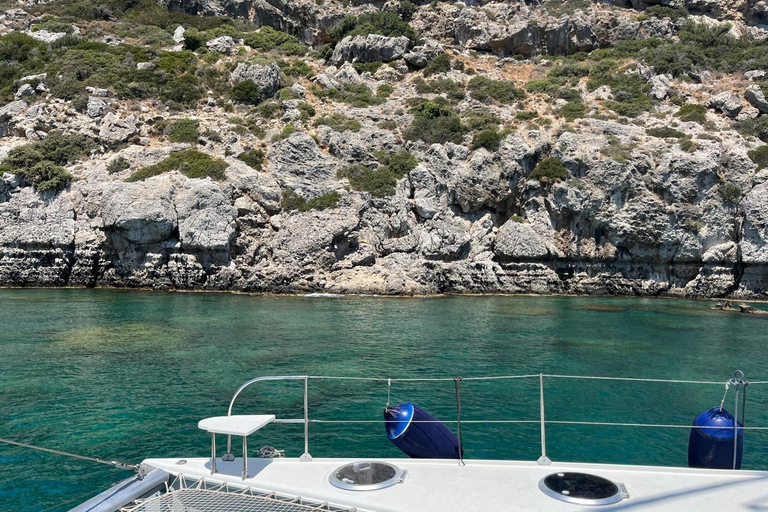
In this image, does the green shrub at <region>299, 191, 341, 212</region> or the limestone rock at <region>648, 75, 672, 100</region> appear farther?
the limestone rock at <region>648, 75, 672, 100</region>

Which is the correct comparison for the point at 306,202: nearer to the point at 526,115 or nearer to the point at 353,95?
the point at 353,95

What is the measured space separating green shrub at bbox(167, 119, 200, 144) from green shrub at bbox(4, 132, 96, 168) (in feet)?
17.9

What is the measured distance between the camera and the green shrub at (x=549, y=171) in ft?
119

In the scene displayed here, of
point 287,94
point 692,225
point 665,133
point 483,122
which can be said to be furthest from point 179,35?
point 692,225

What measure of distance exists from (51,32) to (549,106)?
48.9 meters

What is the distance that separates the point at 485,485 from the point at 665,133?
40.3m

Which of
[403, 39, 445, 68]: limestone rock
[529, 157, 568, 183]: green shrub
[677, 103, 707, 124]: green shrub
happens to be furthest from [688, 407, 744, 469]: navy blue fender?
[403, 39, 445, 68]: limestone rock

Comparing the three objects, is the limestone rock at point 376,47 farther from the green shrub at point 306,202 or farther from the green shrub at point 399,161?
the green shrub at point 306,202

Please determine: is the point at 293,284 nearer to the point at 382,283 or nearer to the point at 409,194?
the point at 382,283

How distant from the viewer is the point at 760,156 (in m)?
35.2

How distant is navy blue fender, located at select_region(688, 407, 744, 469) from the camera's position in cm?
656

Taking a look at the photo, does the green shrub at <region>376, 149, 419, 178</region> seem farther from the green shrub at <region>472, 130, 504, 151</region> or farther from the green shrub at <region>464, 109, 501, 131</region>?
the green shrub at <region>464, 109, 501, 131</region>

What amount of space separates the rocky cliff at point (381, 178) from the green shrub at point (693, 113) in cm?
27

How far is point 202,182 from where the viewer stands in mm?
33375
